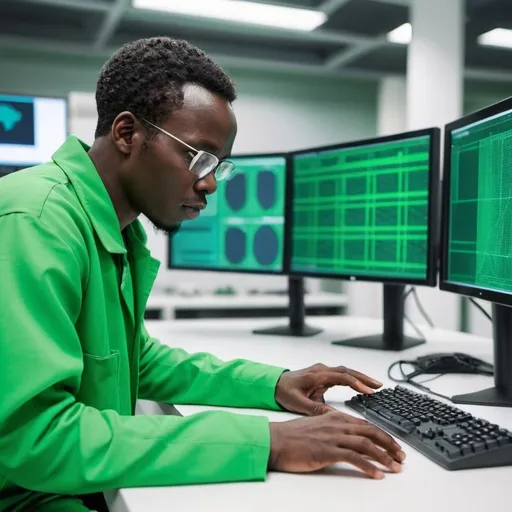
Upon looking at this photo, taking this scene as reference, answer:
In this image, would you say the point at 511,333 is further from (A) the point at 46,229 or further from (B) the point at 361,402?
(A) the point at 46,229

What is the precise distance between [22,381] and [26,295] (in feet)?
0.31

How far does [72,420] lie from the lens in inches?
24.4

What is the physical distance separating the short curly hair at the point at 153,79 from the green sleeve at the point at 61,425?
0.27 meters

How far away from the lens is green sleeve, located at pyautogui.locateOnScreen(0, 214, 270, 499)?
0.60 metres

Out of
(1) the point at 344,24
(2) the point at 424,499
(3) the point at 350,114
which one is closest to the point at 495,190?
(2) the point at 424,499

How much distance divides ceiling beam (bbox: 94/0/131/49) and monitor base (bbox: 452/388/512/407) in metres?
3.10

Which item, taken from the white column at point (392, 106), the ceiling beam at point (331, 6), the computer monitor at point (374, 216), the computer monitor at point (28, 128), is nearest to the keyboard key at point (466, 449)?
the computer monitor at point (374, 216)

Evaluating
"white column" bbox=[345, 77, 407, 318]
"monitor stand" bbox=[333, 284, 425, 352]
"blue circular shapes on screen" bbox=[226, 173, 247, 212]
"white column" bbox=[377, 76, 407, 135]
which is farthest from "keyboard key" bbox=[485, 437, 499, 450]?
"white column" bbox=[377, 76, 407, 135]

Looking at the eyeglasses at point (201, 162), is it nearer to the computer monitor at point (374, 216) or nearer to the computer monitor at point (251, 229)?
the computer monitor at point (374, 216)

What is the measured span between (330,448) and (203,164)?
441 millimetres

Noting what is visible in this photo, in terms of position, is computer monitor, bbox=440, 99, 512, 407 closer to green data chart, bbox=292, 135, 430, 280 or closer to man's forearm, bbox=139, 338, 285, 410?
green data chart, bbox=292, 135, 430, 280

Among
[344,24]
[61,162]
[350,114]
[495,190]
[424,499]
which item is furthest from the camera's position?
[350,114]

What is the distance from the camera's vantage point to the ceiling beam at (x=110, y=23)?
132 inches

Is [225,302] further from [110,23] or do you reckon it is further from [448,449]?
[448,449]
